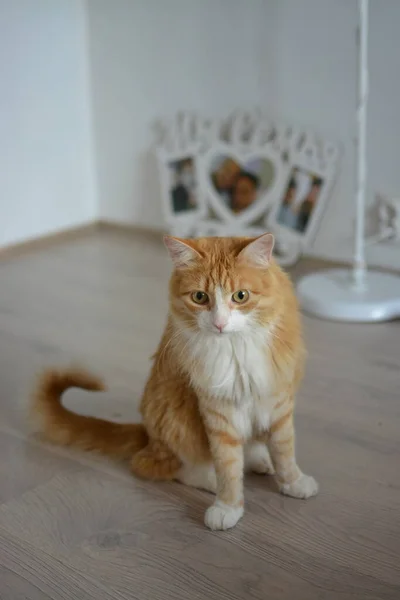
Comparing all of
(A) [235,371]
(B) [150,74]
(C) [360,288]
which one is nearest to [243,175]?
(B) [150,74]

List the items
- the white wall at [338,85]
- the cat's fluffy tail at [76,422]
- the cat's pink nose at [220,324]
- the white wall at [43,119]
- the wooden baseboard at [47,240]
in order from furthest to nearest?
1. the wooden baseboard at [47,240]
2. the white wall at [43,119]
3. the white wall at [338,85]
4. the cat's fluffy tail at [76,422]
5. the cat's pink nose at [220,324]

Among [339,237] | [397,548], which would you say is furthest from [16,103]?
[397,548]

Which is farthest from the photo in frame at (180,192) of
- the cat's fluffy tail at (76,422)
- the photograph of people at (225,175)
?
the cat's fluffy tail at (76,422)

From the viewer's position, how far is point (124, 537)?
1434 mm

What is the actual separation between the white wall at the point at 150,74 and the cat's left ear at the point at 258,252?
6.21 feet

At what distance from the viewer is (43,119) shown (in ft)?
11.1

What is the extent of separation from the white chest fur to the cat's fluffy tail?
29 cm

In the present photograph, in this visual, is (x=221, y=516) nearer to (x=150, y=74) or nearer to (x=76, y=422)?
(x=76, y=422)

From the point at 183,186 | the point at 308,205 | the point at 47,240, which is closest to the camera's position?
the point at 308,205

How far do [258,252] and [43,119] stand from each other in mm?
2351

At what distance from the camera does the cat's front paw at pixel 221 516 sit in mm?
1433

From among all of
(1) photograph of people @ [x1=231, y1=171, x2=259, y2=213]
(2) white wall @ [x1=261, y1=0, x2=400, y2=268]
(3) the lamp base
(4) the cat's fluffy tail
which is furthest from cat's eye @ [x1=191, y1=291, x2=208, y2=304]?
(1) photograph of people @ [x1=231, y1=171, x2=259, y2=213]

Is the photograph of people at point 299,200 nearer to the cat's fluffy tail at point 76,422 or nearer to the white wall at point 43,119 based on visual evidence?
the white wall at point 43,119

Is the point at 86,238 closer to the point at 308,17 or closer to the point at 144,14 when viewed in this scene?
the point at 144,14
